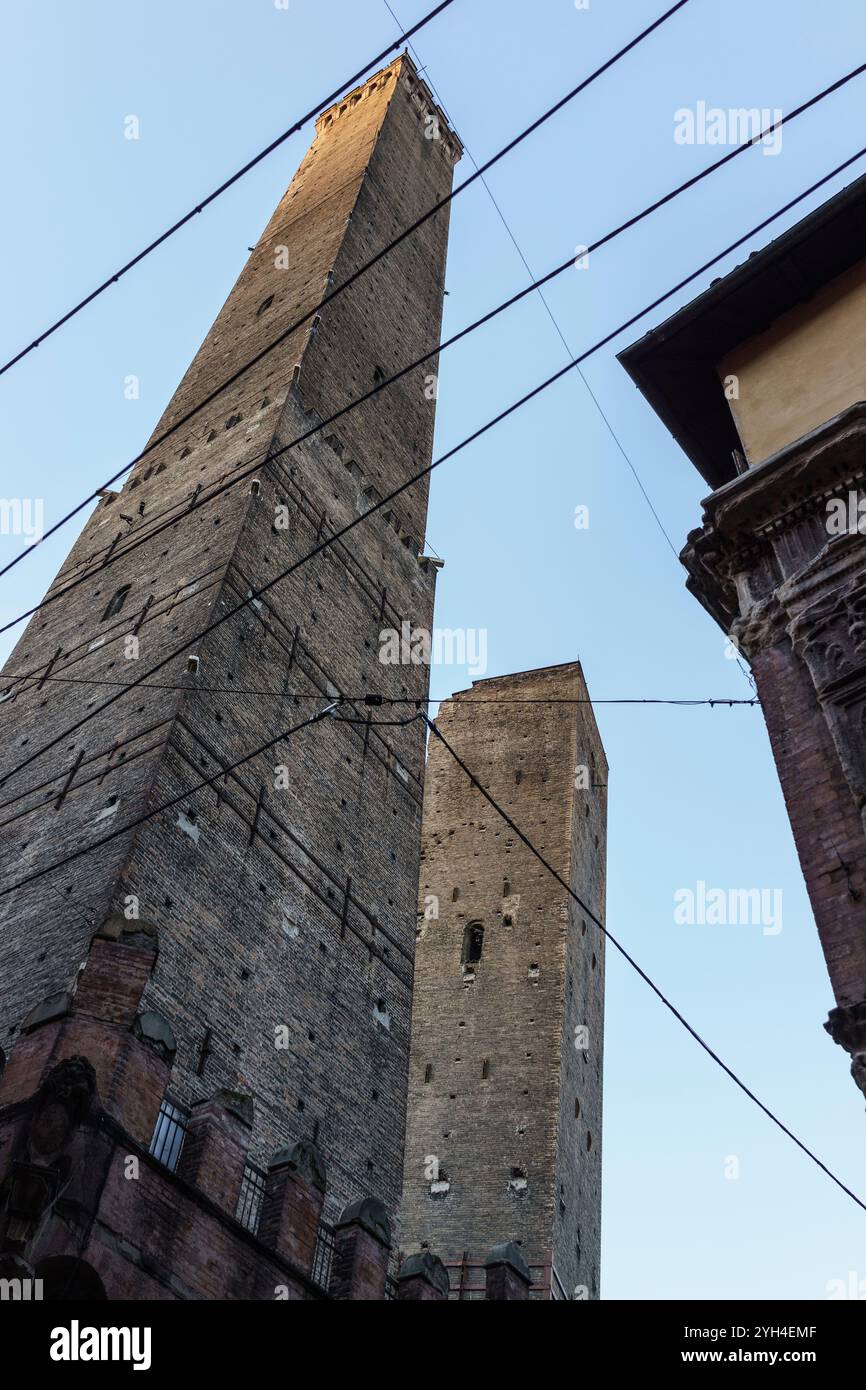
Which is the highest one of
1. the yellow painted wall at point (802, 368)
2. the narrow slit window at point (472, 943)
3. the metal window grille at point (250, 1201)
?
the narrow slit window at point (472, 943)

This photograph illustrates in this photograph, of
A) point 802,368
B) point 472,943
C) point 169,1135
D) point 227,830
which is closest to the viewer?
point 802,368

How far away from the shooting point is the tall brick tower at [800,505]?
5867 mm

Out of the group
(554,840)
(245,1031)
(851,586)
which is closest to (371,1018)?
(245,1031)

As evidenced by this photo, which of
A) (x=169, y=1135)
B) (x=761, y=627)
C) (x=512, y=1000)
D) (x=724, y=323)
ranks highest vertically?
(x=512, y=1000)

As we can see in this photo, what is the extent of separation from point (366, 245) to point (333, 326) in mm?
3862

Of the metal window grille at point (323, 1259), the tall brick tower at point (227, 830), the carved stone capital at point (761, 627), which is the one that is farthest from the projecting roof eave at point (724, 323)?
the metal window grille at point (323, 1259)

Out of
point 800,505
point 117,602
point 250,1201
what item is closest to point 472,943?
point 117,602

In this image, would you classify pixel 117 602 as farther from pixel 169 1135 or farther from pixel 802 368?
pixel 802 368

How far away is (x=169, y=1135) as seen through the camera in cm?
887

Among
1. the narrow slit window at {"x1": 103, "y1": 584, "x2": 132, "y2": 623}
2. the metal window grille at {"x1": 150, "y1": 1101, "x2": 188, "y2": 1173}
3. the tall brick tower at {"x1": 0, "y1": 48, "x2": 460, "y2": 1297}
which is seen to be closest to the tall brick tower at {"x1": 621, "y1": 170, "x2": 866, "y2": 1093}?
the tall brick tower at {"x1": 0, "y1": 48, "x2": 460, "y2": 1297}

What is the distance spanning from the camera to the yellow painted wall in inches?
303

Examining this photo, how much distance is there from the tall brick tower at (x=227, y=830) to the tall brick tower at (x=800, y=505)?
4.25m

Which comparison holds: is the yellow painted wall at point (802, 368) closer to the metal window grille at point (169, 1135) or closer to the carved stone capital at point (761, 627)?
the carved stone capital at point (761, 627)

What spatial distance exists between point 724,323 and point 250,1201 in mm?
6972
